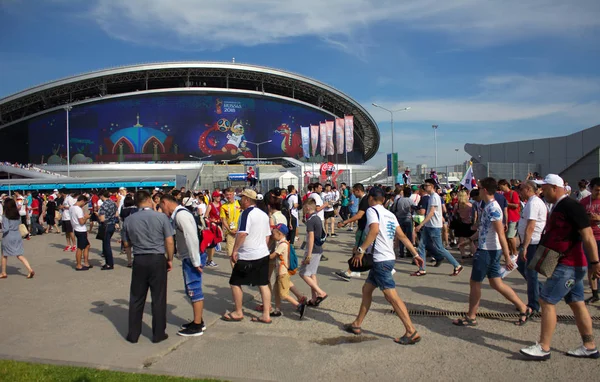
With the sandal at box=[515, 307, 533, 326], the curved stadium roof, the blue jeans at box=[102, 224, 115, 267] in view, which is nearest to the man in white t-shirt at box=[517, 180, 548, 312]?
the sandal at box=[515, 307, 533, 326]

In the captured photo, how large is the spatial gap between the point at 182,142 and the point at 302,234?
175 ft

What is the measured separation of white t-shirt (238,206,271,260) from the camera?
553 centimetres

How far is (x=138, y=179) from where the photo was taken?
37469 millimetres

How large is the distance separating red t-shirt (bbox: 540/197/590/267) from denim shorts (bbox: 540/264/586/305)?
0.22 ft

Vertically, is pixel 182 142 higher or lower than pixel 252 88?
lower

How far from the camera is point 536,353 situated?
169 inches

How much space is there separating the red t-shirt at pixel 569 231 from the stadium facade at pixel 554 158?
19.4 meters

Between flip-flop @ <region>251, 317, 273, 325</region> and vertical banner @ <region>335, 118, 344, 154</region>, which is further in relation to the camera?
vertical banner @ <region>335, 118, 344, 154</region>

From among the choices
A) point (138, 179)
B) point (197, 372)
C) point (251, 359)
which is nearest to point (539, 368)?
point (251, 359)

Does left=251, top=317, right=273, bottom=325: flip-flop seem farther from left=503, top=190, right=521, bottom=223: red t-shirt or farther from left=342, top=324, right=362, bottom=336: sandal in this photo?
left=503, top=190, right=521, bottom=223: red t-shirt

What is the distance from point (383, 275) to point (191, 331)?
7.82 feet

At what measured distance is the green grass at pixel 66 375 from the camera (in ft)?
13.1

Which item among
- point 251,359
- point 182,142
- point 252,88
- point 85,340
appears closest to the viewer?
point 251,359

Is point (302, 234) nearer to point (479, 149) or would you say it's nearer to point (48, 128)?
point (479, 149)
